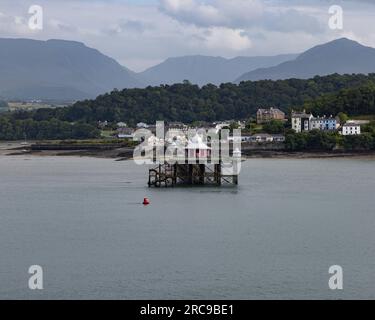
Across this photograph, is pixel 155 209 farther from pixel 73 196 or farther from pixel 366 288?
pixel 366 288

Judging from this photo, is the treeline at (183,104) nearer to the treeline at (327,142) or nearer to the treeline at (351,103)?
the treeline at (351,103)

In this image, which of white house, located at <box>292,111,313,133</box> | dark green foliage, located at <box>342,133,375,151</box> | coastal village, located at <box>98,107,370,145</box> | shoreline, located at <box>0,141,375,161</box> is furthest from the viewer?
white house, located at <box>292,111,313,133</box>

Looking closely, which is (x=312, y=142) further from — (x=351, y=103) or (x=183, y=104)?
(x=183, y=104)

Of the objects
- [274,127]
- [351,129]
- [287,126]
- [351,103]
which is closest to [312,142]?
[351,129]

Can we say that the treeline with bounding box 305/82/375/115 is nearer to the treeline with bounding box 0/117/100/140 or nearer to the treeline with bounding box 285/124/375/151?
the treeline with bounding box 285/124/375/151

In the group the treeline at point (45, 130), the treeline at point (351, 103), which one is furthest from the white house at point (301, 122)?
the treeline at point (45, 130)

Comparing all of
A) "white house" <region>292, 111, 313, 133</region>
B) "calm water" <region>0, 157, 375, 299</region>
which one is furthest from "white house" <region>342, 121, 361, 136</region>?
"calm water" <region>0, 157, 375, 299</region>
